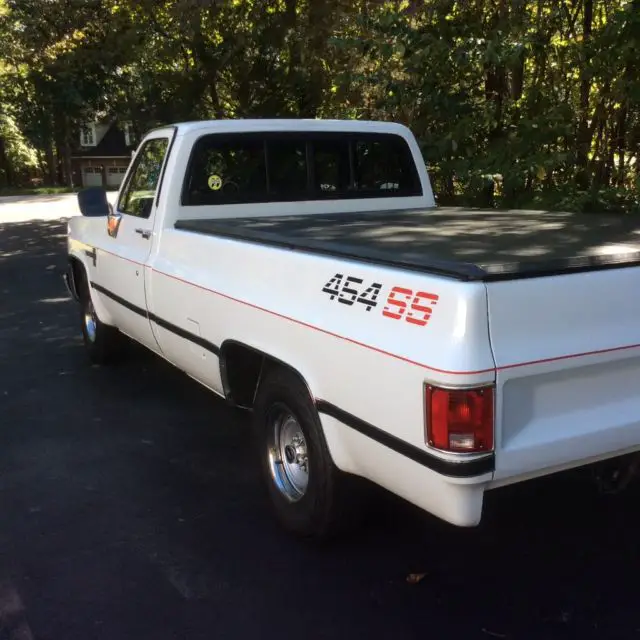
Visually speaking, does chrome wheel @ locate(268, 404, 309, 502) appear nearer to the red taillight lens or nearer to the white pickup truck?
the white pickup truck

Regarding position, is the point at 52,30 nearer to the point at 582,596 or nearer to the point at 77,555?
the point at 77,555

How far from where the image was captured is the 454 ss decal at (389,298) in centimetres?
241

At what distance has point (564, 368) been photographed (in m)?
2.44

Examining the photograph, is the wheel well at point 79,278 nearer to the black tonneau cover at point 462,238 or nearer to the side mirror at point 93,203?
the side mirror at point 93,203

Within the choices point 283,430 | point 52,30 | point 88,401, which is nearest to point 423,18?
point 88,401

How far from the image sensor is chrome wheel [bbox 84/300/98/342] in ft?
20.0

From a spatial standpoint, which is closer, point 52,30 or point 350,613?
point 350,613

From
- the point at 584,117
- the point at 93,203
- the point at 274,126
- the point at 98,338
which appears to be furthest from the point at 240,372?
the point at 584,117

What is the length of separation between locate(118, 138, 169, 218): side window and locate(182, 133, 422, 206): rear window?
1.09 feet

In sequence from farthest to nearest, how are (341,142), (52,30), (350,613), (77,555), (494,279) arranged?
(52,30) → (341,142) → (77,555) → (350,613) → (494,279)

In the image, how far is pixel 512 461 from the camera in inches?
95.1

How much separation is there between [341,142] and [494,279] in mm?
3002

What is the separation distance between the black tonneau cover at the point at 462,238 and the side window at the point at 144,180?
22.0 inches

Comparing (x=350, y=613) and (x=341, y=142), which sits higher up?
(x=341, y=142)
